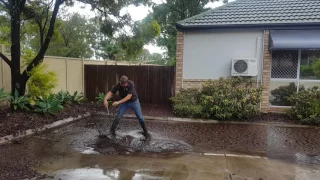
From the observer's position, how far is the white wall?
984cm

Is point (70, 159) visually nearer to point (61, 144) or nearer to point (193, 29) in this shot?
point (61, 144)

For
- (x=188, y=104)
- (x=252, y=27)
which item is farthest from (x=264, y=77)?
(x=188, y=104)

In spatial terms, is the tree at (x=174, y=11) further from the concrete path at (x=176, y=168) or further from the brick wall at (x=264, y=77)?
the concrete path at (x=176, y=168)

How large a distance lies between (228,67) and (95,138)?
231 inches

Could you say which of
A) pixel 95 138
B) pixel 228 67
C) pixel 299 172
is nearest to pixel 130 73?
pixel 228 67

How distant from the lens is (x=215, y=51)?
10.2 meters

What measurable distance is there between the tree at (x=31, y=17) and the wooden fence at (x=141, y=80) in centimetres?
247

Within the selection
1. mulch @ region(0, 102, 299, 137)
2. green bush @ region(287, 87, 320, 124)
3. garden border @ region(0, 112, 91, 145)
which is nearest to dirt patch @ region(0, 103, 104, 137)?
mulch @ region(0, 102, 299, 137)

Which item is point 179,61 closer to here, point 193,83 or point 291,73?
point 193,83

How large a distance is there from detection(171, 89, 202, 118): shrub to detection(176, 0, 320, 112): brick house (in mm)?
632

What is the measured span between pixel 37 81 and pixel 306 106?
8.76m

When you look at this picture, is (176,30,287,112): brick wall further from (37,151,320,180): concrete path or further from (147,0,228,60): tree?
(147,0,228,60): tree

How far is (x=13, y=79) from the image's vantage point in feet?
26.6

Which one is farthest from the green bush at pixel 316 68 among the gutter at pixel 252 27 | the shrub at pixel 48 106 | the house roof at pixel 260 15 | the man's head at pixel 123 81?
the shrub at pixel 48 106
